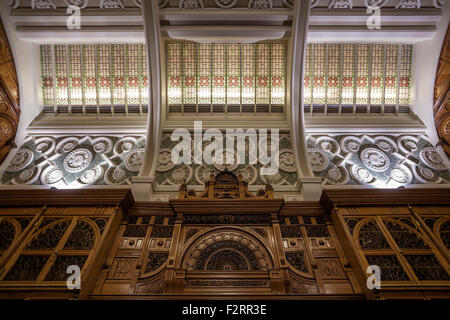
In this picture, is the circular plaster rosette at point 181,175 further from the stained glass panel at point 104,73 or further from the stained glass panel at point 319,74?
the stained glass panel at point 319,74

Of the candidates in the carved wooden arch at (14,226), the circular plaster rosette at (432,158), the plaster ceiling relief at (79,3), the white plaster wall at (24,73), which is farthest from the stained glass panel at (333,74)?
the white plaster wall at (24,73)

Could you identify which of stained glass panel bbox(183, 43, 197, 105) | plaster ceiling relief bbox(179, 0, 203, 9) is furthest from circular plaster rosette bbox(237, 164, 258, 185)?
plaster ceiling relief bbox(179, 0, 203, 9)

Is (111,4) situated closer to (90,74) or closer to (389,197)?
(90,74)

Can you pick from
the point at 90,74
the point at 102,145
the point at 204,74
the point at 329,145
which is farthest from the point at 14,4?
the point at 329,145

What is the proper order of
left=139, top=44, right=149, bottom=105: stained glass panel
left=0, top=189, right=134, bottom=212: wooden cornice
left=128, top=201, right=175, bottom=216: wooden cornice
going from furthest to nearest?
left=139, top=44, right=149, bottom=105: stained glass panel → left=128, top=201, right=175, bottom=216: wooden cornice → left=0, top=189, right=134, bottom=212: wooden cornice

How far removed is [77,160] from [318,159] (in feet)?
18.7

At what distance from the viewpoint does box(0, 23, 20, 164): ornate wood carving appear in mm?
6762

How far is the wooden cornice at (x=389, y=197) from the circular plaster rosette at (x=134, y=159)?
4.23m

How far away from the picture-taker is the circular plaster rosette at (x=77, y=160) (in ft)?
23.4

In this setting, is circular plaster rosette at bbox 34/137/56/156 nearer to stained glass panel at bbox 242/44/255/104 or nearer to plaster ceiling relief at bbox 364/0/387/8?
stained glass panel at bbox 242/44/255/104

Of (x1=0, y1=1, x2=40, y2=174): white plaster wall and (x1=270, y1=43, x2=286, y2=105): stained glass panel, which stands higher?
(x1=270, y1=43, x2=286, y2=105): stained glass panel

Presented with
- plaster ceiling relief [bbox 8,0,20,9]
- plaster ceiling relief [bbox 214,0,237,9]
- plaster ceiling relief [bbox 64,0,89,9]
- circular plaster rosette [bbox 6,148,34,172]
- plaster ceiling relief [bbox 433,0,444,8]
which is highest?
plaster ceiling relief [bbox 433,0,444,8]

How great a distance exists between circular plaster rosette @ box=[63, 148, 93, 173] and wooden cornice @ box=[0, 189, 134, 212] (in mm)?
1729

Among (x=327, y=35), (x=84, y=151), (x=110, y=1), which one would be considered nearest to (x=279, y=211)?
(x=327, y=35)
